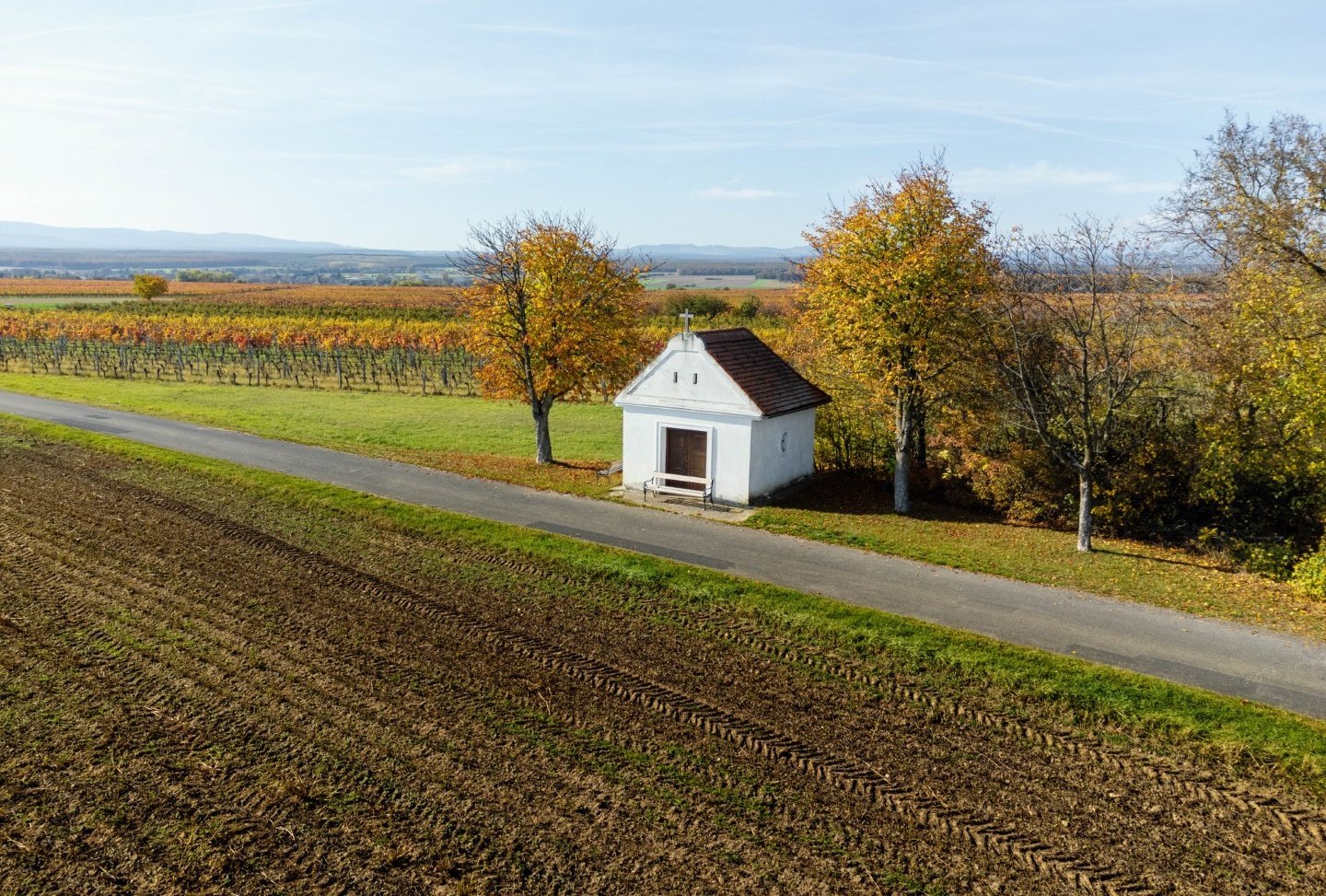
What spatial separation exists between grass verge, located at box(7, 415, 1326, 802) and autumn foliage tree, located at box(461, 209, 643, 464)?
25.3 ft

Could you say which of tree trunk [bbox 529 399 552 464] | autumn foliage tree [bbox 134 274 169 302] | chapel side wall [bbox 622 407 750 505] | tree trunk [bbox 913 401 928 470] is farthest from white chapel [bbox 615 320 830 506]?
autumn foliage tree [bbox 134 274 169 302]

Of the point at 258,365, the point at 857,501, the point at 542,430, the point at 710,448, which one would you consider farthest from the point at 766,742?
the point at 258,365

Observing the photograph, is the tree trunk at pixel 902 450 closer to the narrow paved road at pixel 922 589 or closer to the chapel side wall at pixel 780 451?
the chapel side wall at pixel 780 451

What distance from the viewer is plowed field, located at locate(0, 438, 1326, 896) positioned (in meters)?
8.65

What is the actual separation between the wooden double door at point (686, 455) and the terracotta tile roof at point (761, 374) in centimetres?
174

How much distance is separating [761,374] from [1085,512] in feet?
28.2

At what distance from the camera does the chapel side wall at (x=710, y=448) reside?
22.0 metres

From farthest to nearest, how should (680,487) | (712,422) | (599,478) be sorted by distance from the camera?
Answer: (599,478), (680,487), (712,422)

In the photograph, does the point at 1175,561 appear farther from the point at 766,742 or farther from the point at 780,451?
the point at 766,742

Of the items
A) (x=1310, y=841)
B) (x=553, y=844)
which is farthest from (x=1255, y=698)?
(x=553, y=844)

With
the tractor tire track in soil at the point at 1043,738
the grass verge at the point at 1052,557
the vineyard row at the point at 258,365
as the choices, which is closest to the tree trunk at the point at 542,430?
the grass verge at the point at 1052,557

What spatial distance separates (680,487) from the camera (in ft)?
75.2

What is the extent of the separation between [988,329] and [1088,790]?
13.4m

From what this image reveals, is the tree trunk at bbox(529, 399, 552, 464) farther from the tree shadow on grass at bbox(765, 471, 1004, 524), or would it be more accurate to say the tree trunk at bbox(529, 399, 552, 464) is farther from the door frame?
the tree shadow on grass at bbox(765, 471, 1004, 524)
